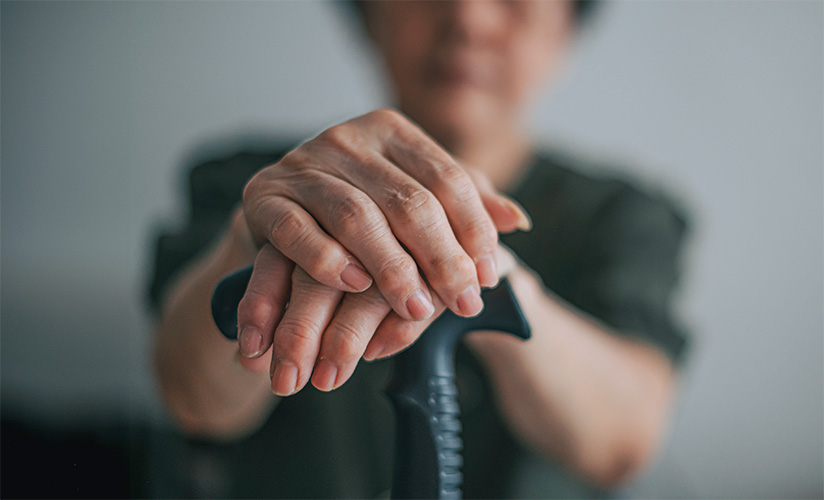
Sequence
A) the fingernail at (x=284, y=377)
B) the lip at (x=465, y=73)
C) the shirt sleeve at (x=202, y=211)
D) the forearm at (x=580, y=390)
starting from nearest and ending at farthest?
the fingernail at (x=284, y=377)
the forearm at (x=580, y=390)
the shirt sleeve at (x=202, y=211)
the lip at (x=465, y=73)

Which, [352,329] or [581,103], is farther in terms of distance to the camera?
[581,103]

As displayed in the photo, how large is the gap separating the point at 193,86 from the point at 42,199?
0.80 ft

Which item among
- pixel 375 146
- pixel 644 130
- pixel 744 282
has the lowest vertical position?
pixel 744 282

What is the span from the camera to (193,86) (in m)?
0.79

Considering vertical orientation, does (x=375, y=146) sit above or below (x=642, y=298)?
above

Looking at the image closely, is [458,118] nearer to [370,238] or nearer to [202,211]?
[202,211]

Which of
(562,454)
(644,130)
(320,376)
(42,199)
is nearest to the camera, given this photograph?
(320,376)

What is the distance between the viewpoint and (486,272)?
19 centimetres

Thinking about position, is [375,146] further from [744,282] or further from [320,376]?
[744,282]

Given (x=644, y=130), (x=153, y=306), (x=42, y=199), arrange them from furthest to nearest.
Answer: (x=644, y=130), (x=42, y=199), (x=153, y=306)

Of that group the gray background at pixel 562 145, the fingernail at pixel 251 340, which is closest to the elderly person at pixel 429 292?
the fingernail at pixel 251 340

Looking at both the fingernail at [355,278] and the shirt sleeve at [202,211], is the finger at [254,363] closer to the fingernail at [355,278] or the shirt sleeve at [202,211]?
the fingernail at [355,278]

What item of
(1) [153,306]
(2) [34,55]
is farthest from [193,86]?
(1) [153,306]

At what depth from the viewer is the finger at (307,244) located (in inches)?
7.2
